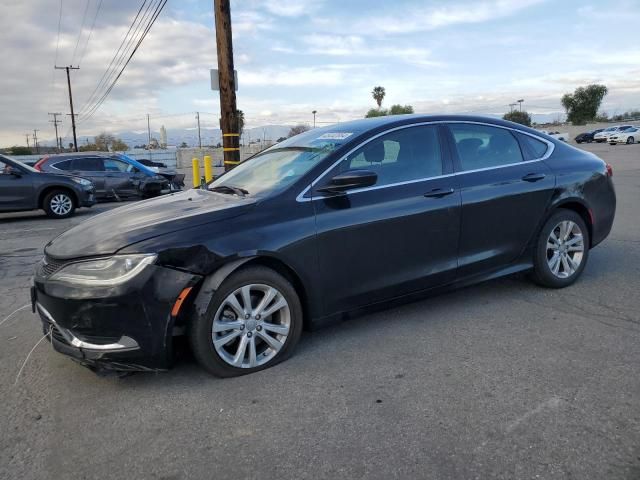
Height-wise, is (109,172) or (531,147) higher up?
(531,147)

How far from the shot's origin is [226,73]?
12117mm

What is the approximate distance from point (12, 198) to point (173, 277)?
9.95 metres

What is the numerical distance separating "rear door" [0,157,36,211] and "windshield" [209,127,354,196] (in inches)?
336

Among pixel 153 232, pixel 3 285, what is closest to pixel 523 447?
pixel 153 232

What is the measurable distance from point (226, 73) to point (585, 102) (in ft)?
255

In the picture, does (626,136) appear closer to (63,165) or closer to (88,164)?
(88,164)

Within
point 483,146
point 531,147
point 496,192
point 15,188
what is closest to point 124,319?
point 496,192

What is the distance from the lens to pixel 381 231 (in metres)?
3.75

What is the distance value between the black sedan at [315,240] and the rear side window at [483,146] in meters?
0.01

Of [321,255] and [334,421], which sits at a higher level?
[321,255]

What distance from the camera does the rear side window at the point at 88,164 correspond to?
13.9m

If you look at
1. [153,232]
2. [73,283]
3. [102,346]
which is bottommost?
[102,346]

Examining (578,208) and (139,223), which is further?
(578,208)

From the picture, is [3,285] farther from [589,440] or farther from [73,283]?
[589,440]
